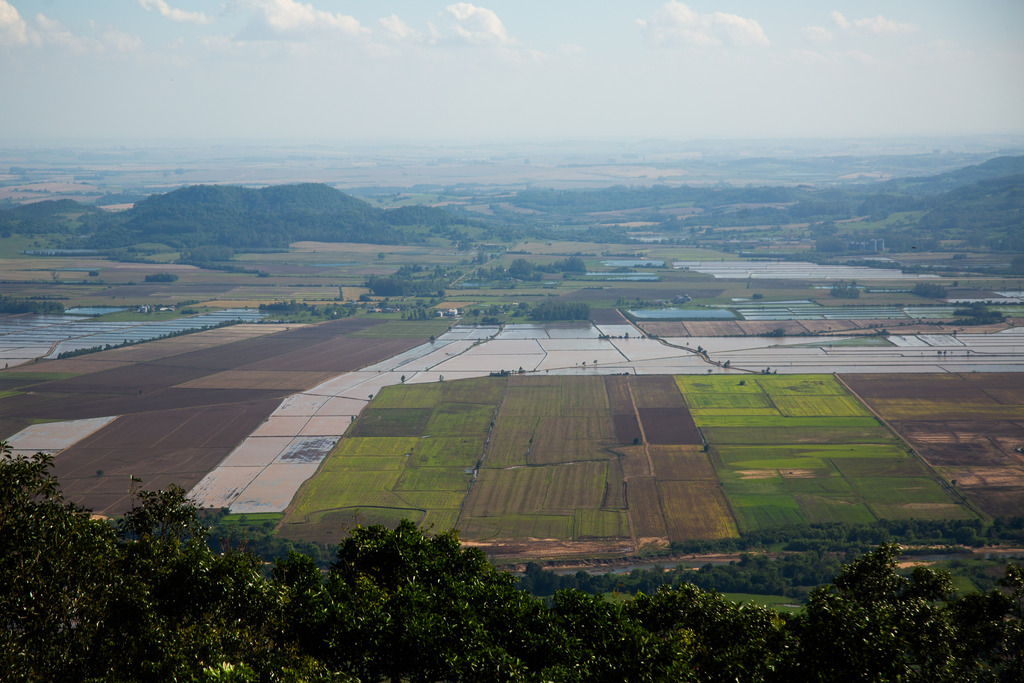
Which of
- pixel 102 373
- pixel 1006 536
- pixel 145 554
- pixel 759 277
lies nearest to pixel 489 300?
pixel 759 277

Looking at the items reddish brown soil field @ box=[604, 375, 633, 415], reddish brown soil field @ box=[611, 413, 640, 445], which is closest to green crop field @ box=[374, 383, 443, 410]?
reddish brown soil field @ box=[604, 375, 633, 415]

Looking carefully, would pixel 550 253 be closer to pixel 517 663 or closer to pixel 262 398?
pixel 262 398

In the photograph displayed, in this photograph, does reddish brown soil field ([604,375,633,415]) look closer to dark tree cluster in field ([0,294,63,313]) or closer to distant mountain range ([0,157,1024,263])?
dark tree cluster in field ([0,294,63,313])

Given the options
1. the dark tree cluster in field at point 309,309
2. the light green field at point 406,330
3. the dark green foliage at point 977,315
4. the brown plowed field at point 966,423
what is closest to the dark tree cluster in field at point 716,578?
Result: the brown plowed field at point 966,423

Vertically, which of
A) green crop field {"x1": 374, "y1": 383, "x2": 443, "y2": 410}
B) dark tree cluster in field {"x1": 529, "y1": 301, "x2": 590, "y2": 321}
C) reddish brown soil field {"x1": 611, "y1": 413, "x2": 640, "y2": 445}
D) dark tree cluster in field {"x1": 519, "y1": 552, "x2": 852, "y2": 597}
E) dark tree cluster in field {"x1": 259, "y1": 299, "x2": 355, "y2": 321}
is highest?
dark tree cluster in field {"x1": 519, "y1": 552, "x2": 852, "y2": 597}

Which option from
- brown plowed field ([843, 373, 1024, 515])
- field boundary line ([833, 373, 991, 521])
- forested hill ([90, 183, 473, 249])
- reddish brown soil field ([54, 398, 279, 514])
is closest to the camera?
field boundary line ([833, 373, 991, 521])

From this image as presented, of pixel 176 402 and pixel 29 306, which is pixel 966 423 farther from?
pixel 29 306

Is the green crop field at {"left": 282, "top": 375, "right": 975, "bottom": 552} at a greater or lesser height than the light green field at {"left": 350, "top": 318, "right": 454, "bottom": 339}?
greater
